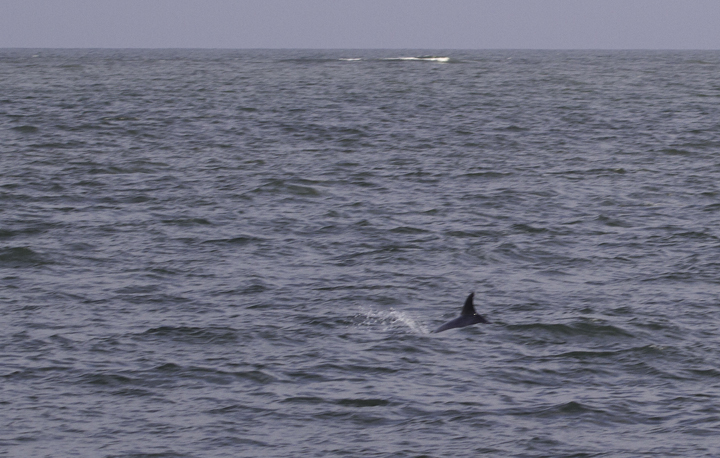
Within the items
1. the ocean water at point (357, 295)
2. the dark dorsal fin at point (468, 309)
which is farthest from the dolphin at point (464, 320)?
the ocean water at point (357, 295)

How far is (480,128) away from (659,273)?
97.3 ft

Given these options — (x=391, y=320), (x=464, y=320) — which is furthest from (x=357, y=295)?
(x=464, y=320)

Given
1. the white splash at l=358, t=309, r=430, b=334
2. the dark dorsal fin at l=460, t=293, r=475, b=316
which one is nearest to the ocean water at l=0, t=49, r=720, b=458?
the white splash at l=358, t=309, r=430, b=334

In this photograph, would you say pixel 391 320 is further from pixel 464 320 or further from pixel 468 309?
pixel 468 309

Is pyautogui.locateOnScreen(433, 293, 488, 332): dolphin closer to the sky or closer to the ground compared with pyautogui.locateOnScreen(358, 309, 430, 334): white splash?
closer to the sky

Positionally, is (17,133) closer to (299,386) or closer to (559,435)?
(299,386)

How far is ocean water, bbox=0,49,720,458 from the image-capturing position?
51.2 ft

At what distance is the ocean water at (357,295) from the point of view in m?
15.6

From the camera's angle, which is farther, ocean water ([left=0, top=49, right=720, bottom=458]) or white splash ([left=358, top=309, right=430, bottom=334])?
white splash ([left=358, top=309, right=430, bottom=334])

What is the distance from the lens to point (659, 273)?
24094 mm

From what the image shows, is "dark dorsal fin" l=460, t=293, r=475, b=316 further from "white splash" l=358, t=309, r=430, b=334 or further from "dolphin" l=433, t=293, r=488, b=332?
"white splash" l=358, t=309, r=430, b=334

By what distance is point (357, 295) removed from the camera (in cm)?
2244

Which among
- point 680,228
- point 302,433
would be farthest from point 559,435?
point 680,228

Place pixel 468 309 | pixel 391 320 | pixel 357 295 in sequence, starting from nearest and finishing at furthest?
1. pixel 468 309
2. pixel 391 320
3. pixel 357 295
